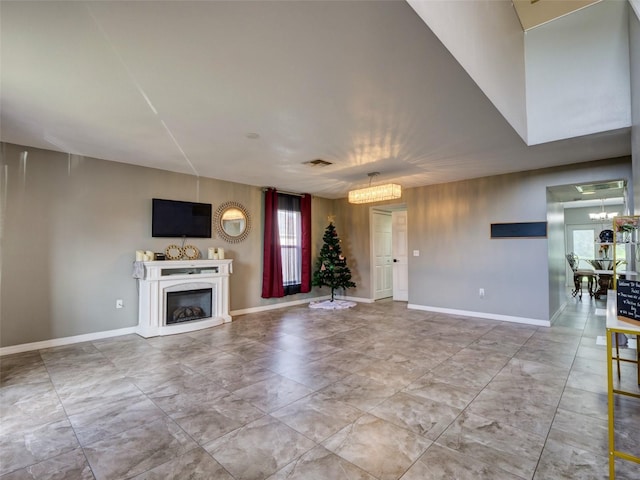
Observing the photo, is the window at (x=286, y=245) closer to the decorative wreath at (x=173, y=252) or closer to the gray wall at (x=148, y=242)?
the gray wall at (x=148, y=242)

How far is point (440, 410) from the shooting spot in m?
2.36

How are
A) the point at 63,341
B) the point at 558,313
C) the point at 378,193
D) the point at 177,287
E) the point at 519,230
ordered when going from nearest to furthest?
the point at 63,341 → the point at 177,287 → the point at 378,193 → the point at 519,230 → the point at 558,313

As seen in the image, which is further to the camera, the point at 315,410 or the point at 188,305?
the point at 188,305

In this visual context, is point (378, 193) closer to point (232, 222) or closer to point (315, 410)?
point (232, 222)

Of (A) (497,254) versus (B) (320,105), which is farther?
(A) (497,254)

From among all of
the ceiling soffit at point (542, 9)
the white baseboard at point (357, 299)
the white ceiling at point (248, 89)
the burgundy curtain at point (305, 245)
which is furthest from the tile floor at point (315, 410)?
the ceiling soffit at point (542, 9)

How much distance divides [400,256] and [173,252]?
5130 millimetres

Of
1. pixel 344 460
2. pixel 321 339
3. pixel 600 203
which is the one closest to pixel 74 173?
pixel 321 339

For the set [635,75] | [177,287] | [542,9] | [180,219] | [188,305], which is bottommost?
[188,305]

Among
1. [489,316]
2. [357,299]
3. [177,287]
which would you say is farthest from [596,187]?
[177,287]

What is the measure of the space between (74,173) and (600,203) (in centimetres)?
1206

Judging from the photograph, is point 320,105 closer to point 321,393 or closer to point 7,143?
point 321,393

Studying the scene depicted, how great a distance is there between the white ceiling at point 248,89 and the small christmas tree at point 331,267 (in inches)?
112

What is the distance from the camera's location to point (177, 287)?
4805 mm
